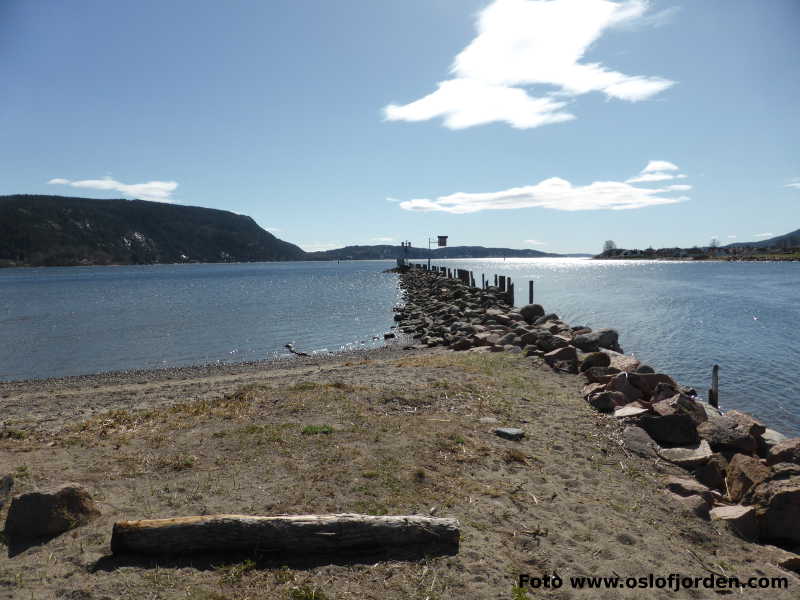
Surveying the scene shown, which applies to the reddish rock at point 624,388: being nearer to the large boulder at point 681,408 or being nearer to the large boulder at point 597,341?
the large boulder at point 681,408

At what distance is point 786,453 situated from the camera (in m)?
8.79

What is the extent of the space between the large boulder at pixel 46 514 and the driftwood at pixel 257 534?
918 millimetres

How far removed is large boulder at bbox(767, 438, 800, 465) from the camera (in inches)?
342

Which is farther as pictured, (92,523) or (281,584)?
(92,523)

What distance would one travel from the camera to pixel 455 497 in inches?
263

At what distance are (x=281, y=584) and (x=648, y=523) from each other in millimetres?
4920

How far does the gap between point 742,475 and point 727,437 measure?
1.90m

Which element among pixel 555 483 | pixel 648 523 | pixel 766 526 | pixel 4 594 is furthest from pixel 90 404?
pixel 766 526

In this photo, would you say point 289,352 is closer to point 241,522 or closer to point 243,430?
point 243,430

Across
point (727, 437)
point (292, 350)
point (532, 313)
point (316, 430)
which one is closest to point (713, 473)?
point (727, 437)

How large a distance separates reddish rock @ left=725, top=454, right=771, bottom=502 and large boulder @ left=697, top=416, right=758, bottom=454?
126cm

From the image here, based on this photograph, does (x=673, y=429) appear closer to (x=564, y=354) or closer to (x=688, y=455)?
(x=688, y=455)

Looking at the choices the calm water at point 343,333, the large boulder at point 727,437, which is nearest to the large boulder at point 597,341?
the calm water at point 343,333

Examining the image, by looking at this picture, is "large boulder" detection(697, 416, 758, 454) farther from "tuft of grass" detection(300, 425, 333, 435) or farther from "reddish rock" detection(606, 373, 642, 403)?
"tuft of grass" detection(300, 425, 333, 435)
